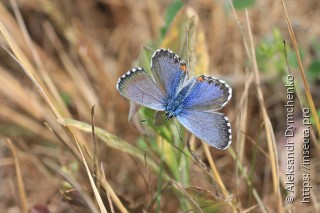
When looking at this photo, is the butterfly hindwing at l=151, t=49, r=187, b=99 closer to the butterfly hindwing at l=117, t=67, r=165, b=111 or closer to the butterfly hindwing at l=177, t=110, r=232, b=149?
the butterfly hindwing at l=117, t=67, r=165, b=111

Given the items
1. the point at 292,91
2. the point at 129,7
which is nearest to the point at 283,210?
the point at 292,91

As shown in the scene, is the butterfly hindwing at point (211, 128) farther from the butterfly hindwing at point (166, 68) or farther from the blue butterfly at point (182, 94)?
the butterfly hindwing at point (166, 68)

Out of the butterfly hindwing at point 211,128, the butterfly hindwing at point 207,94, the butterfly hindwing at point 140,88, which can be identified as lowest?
the butterfly hindwing at point 211,128

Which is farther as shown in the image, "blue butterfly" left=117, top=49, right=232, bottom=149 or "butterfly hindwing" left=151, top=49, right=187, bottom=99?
"butterfly hindwing" left=151, top=49, right=187, bottom=99

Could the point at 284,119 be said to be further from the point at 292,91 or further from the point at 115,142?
the point at 115,142

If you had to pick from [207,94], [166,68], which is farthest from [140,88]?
[207,94]

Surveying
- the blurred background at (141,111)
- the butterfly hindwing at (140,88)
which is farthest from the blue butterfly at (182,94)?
the blurred background at (141,111)

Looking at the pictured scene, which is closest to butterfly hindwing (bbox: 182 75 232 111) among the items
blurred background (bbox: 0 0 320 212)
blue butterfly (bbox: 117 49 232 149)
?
blue butterfly (bbox: 117 49 232 149)
